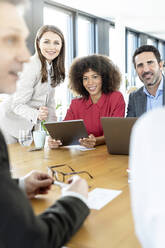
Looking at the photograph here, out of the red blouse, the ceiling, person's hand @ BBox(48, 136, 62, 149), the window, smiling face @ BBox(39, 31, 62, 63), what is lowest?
person's hand @ BBox(48, 136, 62, 149)

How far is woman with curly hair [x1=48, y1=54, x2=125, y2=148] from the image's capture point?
2.98 m

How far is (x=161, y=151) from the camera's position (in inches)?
23.5

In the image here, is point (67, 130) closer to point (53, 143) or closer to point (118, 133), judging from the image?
point (53, 143)

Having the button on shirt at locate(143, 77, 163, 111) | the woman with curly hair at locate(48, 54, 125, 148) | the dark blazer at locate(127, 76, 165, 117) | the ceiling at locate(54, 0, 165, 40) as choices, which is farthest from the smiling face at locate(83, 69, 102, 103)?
the ceiling at locate(54, 0, 165, 40)

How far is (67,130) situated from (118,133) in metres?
0.41

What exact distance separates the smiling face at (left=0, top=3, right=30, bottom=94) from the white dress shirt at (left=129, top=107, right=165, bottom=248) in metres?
0.39

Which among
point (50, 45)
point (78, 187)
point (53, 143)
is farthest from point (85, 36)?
point (78, 187)

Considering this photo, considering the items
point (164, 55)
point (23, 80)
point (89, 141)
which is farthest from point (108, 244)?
point (164, 55)

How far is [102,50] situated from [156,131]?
341 inches

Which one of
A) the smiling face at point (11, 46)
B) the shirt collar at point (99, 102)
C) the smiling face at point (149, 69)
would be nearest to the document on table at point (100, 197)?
the smiling face at point (11, 46)

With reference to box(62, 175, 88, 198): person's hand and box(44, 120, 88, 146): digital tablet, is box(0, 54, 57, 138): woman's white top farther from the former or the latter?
box(62, 175, 88, 198): person's hand

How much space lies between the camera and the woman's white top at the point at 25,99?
9.95 feet

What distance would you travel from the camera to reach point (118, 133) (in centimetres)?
214

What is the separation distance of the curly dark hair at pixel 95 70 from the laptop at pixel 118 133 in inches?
38.8
